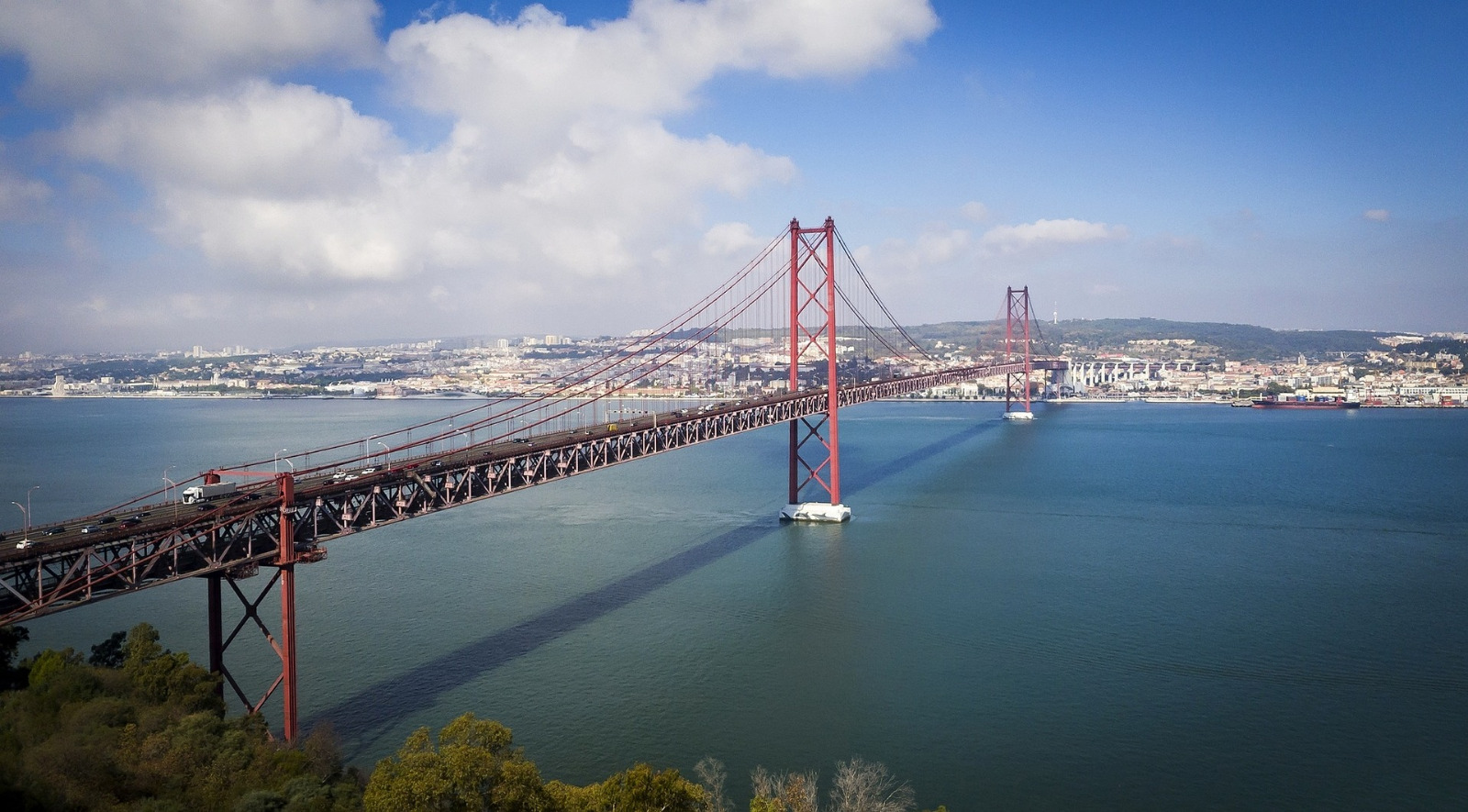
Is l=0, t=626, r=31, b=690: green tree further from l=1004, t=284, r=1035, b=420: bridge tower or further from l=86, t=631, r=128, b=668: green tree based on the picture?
l=1004, t=284, r=1035, b=420: bridge tower

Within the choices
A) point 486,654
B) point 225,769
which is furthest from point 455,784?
point 486,654

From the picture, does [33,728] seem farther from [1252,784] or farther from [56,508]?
[56,508]

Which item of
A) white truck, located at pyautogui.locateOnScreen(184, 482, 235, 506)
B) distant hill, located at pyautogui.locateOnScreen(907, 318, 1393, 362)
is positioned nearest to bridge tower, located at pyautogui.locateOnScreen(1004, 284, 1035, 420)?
distant hill, located at pyautogui.locateOnScreen(907, 318, 1393, 362)

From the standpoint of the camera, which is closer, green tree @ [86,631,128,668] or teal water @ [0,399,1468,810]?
teal water @ [0,399,1468,810]

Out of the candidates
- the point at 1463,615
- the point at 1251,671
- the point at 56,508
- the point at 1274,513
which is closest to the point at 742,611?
the point at 1251,671

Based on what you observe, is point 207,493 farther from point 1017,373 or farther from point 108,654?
point 1017,373

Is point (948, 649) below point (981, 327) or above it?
below
